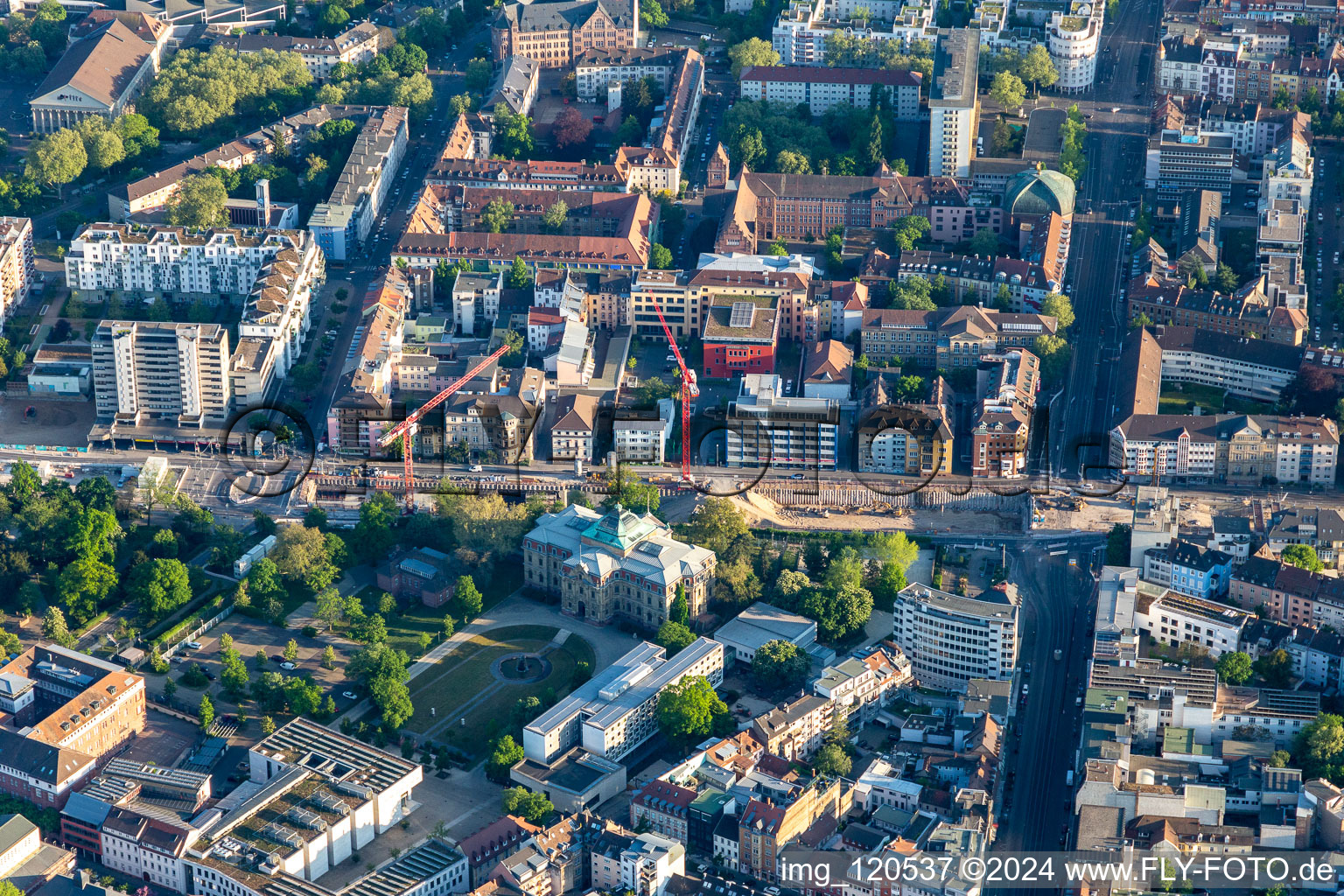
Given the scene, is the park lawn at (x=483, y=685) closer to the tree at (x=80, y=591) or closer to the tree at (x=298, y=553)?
the tree at (x=298, y=553)

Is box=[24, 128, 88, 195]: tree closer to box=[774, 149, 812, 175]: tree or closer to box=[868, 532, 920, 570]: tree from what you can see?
box=[774, 149, 812, 175]: tree

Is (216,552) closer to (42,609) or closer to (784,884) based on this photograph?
(42,609)

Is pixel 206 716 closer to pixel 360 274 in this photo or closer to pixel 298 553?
pixel 298 553


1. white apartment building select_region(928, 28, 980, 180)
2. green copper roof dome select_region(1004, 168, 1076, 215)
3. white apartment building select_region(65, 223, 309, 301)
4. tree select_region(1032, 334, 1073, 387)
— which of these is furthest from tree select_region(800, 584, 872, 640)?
white apartment building select_region(928, 28, 980, 180)

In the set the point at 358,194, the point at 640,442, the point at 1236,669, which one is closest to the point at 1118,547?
the point at 1236,669

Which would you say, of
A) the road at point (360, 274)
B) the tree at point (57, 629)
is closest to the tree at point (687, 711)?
the tree at point (57, 629)
